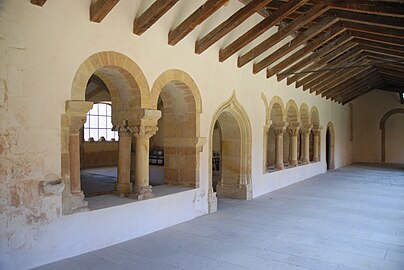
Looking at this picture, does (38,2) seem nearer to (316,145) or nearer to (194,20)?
(194,20)

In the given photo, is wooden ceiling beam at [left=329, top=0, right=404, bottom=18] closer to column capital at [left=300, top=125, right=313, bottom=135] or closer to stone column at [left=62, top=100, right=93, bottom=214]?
stone column at [left=62, top=100, right=93, bottom=214]

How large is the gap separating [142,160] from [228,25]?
2462 mm

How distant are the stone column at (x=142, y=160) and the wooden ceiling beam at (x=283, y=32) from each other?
283 cm

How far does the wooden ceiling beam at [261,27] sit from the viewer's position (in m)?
5.16

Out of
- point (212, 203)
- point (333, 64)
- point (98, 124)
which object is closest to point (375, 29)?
point (333, 64)

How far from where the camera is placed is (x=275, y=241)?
4168mm

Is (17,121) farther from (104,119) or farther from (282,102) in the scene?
(104,119)

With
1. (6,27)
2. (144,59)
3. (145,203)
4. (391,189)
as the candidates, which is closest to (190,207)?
(145,203)

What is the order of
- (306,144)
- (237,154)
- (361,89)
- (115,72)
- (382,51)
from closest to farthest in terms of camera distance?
1. (115,72)
2. (237,154)
3. (382,51)
4. (306,144)
5. (361,89)

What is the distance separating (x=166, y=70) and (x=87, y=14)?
138 cm

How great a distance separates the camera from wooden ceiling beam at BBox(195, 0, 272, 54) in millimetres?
4828

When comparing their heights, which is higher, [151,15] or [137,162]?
[151,15]

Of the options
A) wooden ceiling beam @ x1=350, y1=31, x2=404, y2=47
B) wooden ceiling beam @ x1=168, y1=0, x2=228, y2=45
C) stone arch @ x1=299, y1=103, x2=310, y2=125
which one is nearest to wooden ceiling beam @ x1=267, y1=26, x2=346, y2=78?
wooden ceiling beam @ x1=350, y1=31, x2=404, y2=47

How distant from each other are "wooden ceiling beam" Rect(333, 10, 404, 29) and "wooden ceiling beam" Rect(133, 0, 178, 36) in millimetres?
3637
